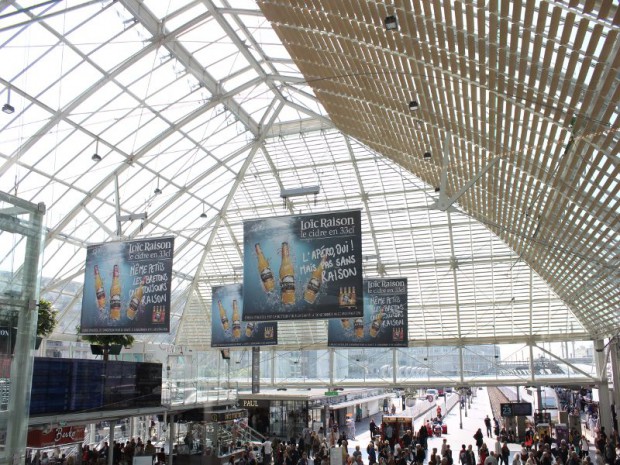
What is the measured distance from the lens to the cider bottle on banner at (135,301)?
1845 centimetres

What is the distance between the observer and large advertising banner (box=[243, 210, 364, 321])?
1550 cm

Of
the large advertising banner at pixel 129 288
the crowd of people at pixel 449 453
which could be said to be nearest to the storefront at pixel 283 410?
the crowd of people at pixel 449 453

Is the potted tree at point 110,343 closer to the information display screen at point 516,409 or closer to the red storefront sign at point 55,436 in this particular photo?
the red storefront sign at point 55,436

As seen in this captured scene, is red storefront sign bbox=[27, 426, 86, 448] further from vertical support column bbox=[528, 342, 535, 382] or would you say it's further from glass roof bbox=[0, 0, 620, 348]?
vertical support column bbox=[528, 342, 535, 382]

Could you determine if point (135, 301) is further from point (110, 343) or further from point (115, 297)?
point (110, 343)

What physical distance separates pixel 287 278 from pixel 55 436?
9.06 meters

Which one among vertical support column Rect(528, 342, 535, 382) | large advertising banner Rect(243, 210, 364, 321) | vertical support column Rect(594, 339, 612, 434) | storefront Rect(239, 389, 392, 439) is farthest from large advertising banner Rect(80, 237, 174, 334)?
vertical support column Rect(594, 339, 612, 434)

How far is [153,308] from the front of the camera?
1833 cm

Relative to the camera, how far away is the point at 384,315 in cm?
2369

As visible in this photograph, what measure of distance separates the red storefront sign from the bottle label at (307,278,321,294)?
8.94m

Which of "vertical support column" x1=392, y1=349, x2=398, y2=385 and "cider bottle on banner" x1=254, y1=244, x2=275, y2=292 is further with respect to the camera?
"vertical support column" x1=392, y1=349, x2=398, y2=385

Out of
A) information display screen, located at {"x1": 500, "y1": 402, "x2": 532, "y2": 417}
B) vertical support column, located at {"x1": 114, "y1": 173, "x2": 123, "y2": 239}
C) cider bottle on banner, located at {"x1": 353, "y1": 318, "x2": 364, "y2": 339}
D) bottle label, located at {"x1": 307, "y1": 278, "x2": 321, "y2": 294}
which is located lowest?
information display screen, located at {"x1": 500, "y1": 402, "x2": 532, "y2": 417}

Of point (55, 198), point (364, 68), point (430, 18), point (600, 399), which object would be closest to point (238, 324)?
point (55, 198)

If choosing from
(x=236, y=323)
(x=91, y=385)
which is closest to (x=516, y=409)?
(x=236, y=323)
